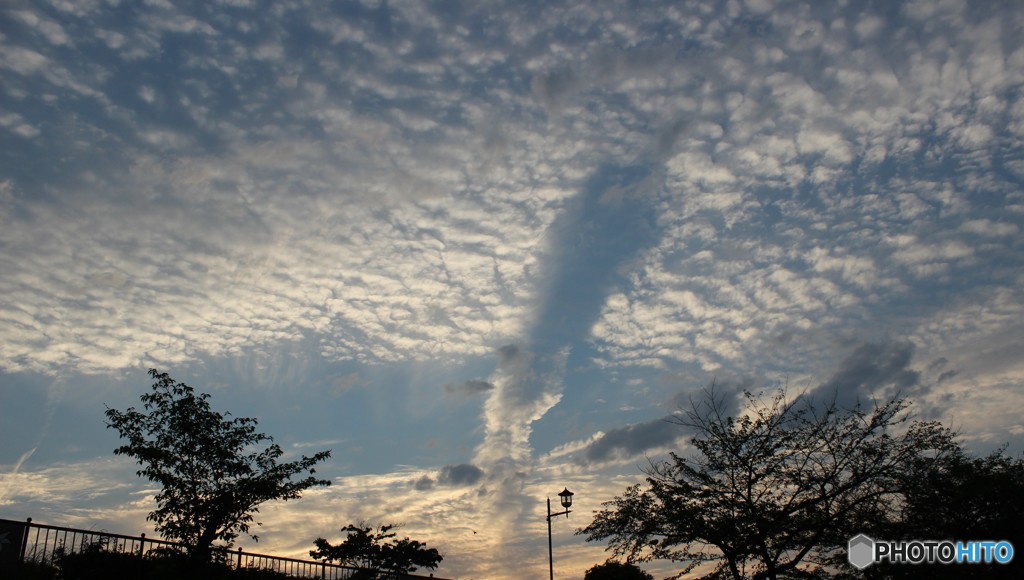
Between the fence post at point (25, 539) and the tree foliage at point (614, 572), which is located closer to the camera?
the fence post at point (25, 539)

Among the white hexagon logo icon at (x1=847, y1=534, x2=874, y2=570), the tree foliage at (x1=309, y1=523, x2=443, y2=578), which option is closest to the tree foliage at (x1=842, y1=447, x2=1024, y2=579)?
the white hexagon logo icon at (x1=847, y1=534, x2=874, y2=570)

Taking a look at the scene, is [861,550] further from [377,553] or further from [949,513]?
[377,553]

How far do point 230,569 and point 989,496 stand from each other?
85.2 feet

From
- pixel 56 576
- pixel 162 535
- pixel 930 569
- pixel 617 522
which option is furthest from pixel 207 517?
pixel 930 569

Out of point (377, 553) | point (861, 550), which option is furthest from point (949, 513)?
point (377, 553)

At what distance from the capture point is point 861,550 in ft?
78.1

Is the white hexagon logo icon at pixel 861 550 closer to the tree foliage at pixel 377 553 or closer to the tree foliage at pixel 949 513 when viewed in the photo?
the tree foliage at pixel 949 513

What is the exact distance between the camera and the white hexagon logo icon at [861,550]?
2352cm

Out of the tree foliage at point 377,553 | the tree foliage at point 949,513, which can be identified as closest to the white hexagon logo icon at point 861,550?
the tree foliage at point 949,513

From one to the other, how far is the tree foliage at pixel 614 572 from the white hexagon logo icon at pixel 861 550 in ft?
77.1

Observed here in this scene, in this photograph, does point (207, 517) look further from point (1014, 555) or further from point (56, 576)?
point (1014, 555)

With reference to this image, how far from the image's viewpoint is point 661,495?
85.4 ft

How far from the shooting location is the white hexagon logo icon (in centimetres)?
2352

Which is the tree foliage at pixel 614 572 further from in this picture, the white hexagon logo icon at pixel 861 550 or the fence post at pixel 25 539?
the fence post at pixel 25 539
